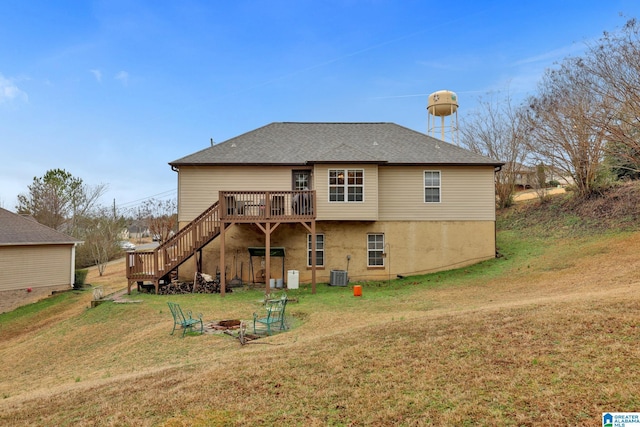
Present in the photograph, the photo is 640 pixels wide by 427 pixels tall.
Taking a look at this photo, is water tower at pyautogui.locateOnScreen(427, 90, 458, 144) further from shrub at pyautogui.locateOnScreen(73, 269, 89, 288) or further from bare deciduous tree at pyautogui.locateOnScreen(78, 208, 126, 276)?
bare deciduous tree at pyautogui.locateOnScreen(78, 208, 126, 276)

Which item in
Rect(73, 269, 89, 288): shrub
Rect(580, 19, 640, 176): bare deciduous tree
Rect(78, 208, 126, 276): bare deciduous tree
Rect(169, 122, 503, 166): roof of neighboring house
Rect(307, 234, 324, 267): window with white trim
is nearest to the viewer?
Rect(580, 19, 640, 176): bare deciduous tree

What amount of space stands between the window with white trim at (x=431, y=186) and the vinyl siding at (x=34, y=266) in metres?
20.2

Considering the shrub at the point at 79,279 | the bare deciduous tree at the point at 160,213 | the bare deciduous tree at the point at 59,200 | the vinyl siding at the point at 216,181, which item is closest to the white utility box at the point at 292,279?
the vinyl siding at the point at 216,181

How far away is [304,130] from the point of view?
20375 millimetres

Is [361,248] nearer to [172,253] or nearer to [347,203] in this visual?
[347,203]

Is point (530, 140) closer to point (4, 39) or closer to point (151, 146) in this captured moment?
point (151, 146)

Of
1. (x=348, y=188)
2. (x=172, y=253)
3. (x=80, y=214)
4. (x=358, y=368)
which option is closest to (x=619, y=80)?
(x=348, y=188)

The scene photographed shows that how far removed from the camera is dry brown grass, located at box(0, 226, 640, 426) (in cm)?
432

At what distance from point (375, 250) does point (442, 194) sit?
4147 millimetres

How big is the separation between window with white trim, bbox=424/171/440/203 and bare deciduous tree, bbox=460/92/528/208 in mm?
11328

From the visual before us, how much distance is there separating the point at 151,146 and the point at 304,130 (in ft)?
41.7

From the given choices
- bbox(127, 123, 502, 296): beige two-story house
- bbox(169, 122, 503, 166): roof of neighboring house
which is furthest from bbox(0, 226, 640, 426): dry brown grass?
bbox(169, 122, 503, 166): roof of neighboring house

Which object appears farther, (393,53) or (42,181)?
(42,181)

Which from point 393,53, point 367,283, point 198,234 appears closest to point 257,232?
point 198,234
